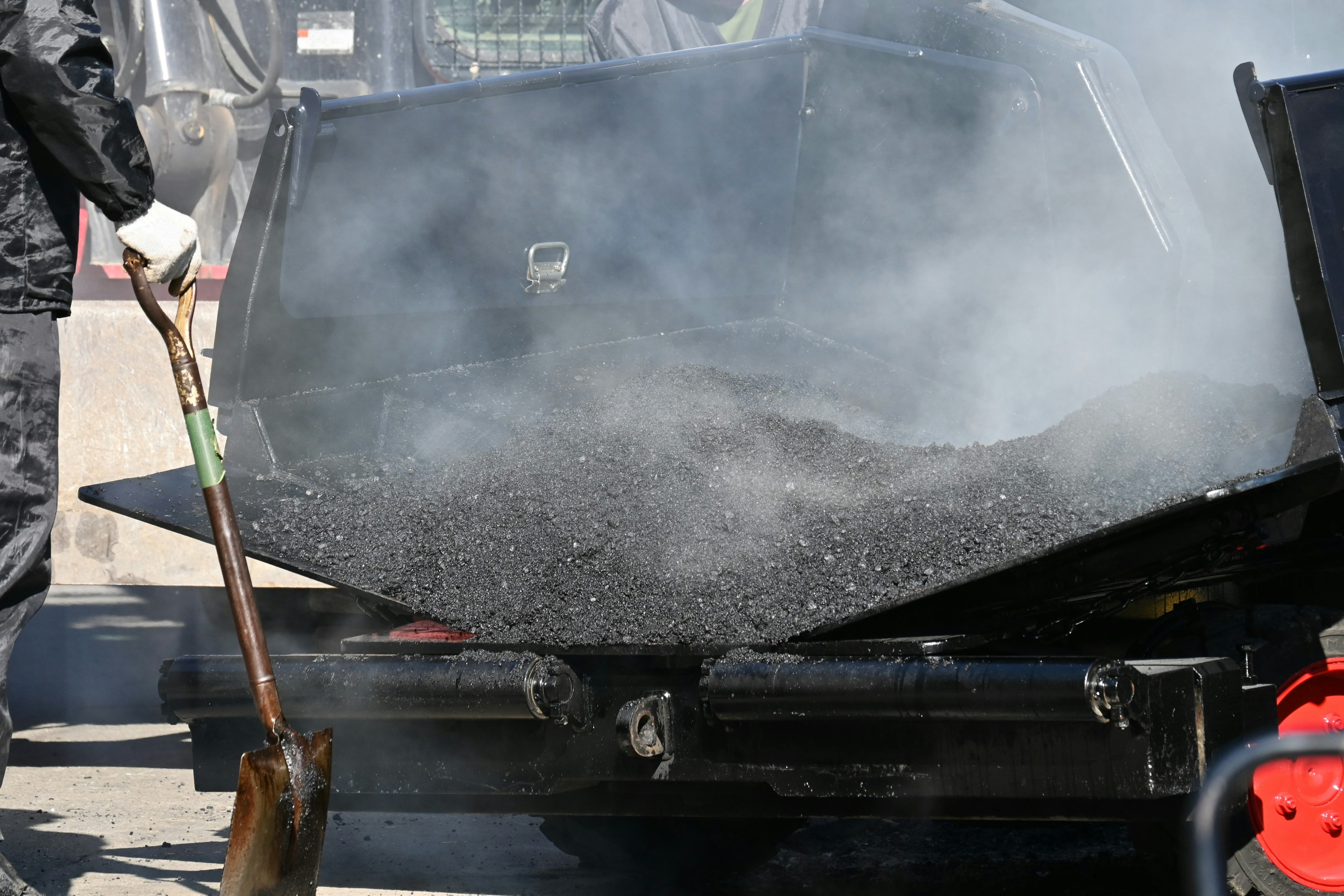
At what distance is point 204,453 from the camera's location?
208cm

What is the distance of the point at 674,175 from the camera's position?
319cm

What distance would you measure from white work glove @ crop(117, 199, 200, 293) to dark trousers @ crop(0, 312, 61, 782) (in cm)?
19

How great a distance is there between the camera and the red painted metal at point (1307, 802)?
2.17 m

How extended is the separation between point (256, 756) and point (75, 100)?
110cm

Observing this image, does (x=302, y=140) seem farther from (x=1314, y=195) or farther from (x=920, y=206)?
(x=1314, y=195)

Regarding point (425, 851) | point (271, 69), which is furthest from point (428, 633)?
point (271, 69)

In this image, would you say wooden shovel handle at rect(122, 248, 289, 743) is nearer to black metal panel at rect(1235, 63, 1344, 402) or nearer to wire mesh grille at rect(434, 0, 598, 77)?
black metal panel at rect(1235, 63, 1344, 402)

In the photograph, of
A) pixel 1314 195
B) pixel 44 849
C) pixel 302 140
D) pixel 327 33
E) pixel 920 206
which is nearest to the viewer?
pixel 1314 195

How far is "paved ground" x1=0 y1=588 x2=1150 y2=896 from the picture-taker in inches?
104

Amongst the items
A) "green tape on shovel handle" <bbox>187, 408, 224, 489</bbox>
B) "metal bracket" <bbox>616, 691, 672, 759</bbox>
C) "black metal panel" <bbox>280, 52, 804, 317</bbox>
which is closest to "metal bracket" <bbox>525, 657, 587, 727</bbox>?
"metal bracket" <bbox>616, 691, 672, 759</bbox>

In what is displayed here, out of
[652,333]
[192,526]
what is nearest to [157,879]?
[192,526]

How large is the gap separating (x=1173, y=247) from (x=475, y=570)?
1.57m

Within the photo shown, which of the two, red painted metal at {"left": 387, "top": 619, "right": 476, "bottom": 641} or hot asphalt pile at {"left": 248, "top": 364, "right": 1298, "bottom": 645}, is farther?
red painted metal at {"left": 387, "top": 619, "right": 476, "bottom": 641}

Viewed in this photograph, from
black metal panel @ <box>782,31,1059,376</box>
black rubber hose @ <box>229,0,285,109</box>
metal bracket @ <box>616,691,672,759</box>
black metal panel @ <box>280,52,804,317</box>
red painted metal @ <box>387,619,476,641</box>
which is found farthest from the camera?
black rubber hose @ <box>229,0,285,109</box>
